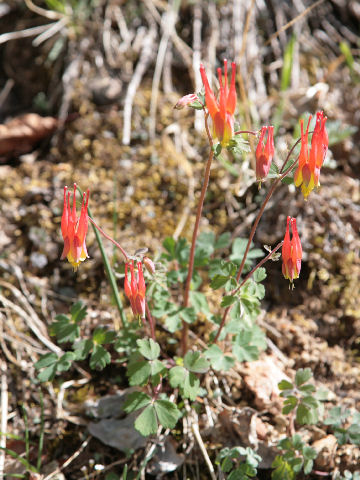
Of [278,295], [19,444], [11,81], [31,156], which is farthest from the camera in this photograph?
[11,81]

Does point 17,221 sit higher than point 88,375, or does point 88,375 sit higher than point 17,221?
point 17,221

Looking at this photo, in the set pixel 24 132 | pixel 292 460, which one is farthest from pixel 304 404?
pixel 24 132

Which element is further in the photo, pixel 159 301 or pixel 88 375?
pixel 88 375

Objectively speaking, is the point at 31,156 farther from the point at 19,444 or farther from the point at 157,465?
the point at 157,465

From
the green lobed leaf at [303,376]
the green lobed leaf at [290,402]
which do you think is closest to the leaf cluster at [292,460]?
the green lobed leaf at [290,402]

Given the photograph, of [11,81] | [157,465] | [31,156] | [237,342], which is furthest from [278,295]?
[11,81]

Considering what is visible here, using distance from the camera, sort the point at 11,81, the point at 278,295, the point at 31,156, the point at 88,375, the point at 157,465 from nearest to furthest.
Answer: the point at 157,465
the point at 88,375
the point at 278,295
the point at 31,156
the point at 11,81

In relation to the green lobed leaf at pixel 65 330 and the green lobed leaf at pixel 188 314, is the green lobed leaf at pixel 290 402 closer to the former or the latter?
the green lobed leaf at pixel 188 314

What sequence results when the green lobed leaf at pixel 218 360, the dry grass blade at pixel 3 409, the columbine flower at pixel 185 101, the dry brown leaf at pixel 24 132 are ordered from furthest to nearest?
the dry brown leaf at pixel 24 132, the dry grass blade at pixel 3 409, the green lobed leaf at pixel 218 360, the columbine flower at pixel 185 101

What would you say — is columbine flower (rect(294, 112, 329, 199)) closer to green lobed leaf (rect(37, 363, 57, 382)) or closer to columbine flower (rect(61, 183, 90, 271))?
columbine flower (rect(61, 183, 90, 271))

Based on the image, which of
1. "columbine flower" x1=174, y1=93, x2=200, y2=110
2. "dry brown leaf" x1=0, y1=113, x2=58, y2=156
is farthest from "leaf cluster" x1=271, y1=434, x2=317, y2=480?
"dry brown leaf" x1=0, y1=113, x2=58, y2=156

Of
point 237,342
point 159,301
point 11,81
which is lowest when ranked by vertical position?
point 237,342

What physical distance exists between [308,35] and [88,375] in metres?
3.36

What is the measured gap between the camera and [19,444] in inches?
94.8
